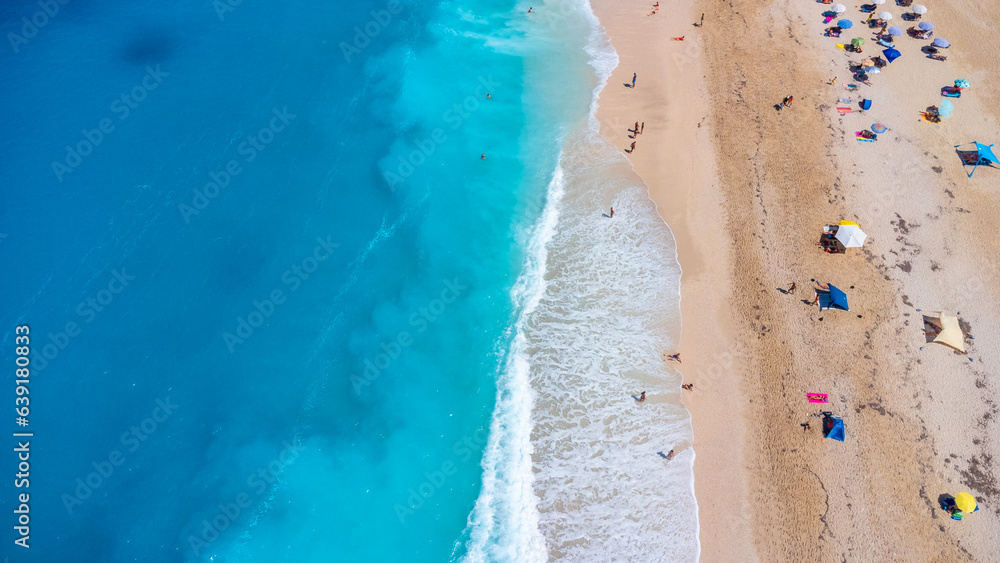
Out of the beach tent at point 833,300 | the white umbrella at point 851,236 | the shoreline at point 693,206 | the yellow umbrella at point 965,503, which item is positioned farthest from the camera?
the white umbrella at point 851,236

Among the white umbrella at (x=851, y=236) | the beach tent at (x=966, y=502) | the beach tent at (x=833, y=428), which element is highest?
the white umbrella at (x=851, y=236)

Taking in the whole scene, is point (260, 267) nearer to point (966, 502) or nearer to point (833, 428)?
point (833, 428)

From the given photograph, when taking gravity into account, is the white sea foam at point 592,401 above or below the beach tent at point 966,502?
above

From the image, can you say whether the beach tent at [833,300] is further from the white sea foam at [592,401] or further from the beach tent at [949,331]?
the white sea foam at [592,401]

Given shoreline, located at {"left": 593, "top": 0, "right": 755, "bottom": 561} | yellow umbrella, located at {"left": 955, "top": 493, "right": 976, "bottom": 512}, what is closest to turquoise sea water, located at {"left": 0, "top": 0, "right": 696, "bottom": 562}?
shoreline, located at {"left": 593, "top": 0, "right": 755, "bottom": 561}

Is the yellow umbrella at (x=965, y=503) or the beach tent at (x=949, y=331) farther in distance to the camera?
the beach tent at (x=949, y=331)

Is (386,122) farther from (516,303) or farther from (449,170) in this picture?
(516,303)

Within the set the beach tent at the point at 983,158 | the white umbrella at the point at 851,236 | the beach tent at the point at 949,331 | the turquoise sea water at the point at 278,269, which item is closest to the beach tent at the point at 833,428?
the beach tent at the point at 949,331

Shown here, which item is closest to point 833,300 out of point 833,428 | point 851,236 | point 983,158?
point 851,236
